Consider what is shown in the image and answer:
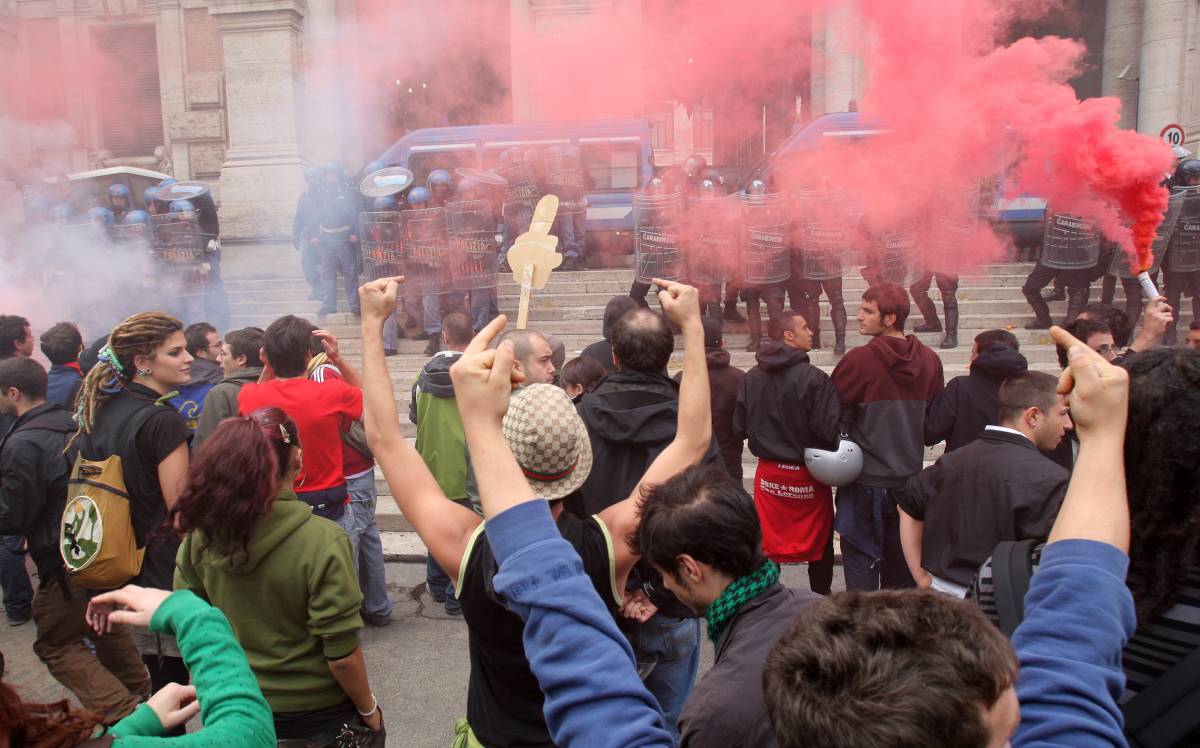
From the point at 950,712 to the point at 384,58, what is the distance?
1687 centimetres

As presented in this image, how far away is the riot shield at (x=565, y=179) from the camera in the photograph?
11.3 meters

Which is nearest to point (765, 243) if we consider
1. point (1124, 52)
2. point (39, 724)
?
point (39, 724)

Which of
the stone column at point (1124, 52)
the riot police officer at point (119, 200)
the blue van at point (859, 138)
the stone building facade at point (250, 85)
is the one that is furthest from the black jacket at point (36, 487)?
the stone column at point (1124, 52)

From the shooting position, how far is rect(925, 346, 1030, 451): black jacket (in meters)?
4.06

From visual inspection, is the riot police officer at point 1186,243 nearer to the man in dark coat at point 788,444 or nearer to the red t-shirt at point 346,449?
the man in dark coat at point 788,444

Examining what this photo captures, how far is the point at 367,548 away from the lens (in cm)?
494

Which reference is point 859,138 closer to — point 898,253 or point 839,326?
point 898,253

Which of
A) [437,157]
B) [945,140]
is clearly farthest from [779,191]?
[437,157]

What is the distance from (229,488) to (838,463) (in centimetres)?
294

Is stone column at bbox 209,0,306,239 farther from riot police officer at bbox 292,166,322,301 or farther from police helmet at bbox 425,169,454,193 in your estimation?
police helmet at bbox 425,169,454,193

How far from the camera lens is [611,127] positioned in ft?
40.2

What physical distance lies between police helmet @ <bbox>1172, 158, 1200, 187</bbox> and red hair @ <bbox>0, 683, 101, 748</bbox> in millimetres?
9603

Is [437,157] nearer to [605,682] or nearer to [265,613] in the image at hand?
[265,613]

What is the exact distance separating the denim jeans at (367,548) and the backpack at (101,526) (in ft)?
5.71
